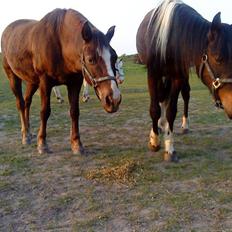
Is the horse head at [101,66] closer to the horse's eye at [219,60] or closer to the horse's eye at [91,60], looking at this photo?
the horse's eye at [91,60]

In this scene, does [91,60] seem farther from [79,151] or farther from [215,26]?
[79,151]

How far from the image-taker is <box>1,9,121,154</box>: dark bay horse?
173 inches

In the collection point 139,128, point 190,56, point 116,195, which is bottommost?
point 139,128

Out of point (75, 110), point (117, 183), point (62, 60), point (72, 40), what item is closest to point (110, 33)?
point (72, 40)

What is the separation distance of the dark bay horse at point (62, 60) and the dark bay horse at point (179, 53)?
0.65 metres

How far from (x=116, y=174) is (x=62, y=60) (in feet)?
5.63

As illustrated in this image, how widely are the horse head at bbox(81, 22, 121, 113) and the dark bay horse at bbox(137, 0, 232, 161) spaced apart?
0.71 meters

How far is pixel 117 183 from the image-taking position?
4.31 m

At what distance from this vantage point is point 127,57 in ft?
133

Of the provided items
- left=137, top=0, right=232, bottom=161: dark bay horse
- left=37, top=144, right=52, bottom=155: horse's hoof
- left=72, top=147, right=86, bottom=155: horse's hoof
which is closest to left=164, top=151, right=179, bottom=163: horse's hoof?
left=137, top=0, right=232, bottom=161: dark bay horse

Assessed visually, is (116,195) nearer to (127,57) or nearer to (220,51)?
(220,51)

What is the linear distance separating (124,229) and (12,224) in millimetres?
1021

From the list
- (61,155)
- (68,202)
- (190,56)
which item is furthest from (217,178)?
(61,155)

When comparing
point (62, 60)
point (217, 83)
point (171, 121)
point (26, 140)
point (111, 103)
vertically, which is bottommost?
point (26, 140)
